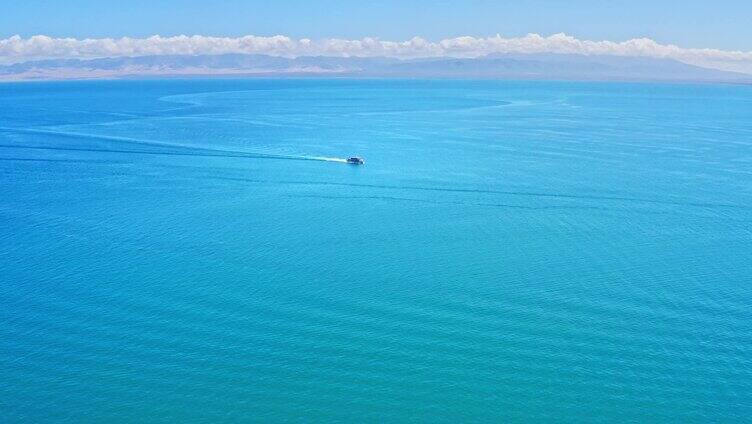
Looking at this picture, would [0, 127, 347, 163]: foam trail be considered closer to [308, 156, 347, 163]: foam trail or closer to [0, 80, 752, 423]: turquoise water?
[308, 156, 347, 163]: foam trail

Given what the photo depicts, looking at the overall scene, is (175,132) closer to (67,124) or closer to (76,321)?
(67,124)

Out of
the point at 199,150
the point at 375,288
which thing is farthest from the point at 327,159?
the point at 375,288

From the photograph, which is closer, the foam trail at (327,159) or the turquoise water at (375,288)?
the turquoise water at (375,288)

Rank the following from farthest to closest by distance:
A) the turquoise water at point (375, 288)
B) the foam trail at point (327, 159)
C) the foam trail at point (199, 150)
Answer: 1. the foam trail at point (199, 150)
2. the foam trail at point (327, 159)
3. the turquoise water at point (375, 288)

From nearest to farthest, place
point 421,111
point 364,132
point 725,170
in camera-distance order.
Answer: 1. point 725,170
2. point 364,132
3. point 421,111

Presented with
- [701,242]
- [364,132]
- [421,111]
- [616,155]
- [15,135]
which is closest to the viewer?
[701,242]

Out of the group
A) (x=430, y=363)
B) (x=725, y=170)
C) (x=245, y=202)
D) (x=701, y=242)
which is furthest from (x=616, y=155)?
(x=430, y=363)

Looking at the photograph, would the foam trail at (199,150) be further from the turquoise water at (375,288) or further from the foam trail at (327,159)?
the turquoise water at (375,288)

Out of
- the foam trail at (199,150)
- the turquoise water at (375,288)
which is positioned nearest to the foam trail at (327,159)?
the foam trail at (199,150)
